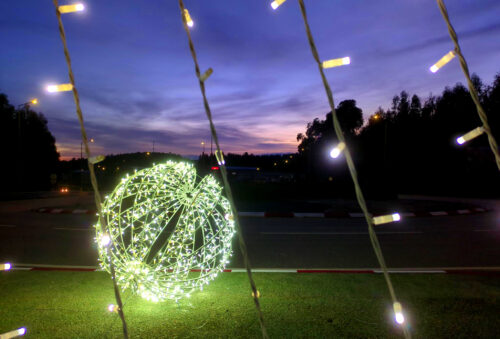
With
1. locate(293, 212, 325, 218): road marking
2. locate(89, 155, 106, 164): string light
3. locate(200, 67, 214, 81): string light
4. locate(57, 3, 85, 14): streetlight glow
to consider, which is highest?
locate(57, 3, 85, 14): streetlight glow

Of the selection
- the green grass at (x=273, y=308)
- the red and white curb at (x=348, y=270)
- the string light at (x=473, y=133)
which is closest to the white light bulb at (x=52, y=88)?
the string light at (x=473, y=133)

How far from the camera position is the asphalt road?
6879mm

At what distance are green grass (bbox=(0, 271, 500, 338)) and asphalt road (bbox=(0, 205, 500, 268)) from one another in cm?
131

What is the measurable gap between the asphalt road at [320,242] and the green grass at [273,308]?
51.6 inches

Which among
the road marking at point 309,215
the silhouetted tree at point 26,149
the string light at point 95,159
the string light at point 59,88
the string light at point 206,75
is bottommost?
the road marking at point 309,215

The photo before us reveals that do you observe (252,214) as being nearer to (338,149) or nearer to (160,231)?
(160,231)

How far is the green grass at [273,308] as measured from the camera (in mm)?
3584

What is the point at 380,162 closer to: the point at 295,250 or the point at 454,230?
the point at 454,230

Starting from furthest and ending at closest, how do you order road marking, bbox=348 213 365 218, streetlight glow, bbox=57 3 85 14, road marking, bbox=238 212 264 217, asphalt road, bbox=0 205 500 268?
road marking, bbox=238 212 264 217
road marking, bbox=348 213 365 218
asphalt road, bbox=0 205 500 268
streetlight glow, bbox=57 3 85 14

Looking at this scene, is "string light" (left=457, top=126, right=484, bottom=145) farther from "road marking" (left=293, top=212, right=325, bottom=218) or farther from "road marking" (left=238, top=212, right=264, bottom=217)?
"road marking" (left=238, top=212, right=264, bottom=217)

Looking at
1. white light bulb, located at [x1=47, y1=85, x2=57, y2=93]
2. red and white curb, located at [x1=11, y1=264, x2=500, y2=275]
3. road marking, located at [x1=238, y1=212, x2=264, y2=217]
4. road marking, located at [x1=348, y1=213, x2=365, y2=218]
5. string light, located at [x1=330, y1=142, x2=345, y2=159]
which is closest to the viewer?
string light, located at [x1=330, y1=142, x2=345, y2=159]

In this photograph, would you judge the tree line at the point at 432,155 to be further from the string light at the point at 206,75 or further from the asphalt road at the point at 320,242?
the string light at the point at 206,75

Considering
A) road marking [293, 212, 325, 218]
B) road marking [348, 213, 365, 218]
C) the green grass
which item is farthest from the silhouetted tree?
the green grass

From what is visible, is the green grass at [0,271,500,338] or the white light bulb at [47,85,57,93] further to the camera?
the green grass at [0,271,500,338]
